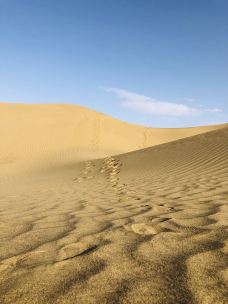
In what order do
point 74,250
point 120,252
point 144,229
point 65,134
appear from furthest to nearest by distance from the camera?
point 65,134, point 144,229, point 74,250, point 120,252

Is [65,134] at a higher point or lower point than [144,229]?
higher

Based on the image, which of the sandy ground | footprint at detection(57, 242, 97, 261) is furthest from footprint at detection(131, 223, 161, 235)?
footprint at detection(57, 242, 97, 261)

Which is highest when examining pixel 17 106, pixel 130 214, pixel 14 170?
pixel 17 106

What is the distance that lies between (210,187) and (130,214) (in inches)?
88.1

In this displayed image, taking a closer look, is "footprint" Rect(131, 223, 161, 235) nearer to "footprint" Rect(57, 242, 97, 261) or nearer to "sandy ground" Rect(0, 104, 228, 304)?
"sandy ground" Rect(0, 104, 228, 304)

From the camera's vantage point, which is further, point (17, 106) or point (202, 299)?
point (17, 106)

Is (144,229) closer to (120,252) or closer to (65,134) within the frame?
(120,252)

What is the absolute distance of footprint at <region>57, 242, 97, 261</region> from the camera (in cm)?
211

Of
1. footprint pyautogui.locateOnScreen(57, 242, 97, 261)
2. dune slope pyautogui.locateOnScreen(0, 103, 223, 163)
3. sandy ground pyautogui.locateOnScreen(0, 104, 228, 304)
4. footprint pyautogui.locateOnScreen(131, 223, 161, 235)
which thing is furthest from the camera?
dune slope pyautogui.locateOnScreen(0, 103, 223, 163)

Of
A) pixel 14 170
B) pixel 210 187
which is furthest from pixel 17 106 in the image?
pixel 210 187

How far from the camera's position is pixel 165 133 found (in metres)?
40.2

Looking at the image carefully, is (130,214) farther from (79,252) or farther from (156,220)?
(79,252)

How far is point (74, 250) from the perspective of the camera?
2238 mm

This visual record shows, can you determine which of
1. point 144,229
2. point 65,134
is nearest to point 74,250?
point 144,229
